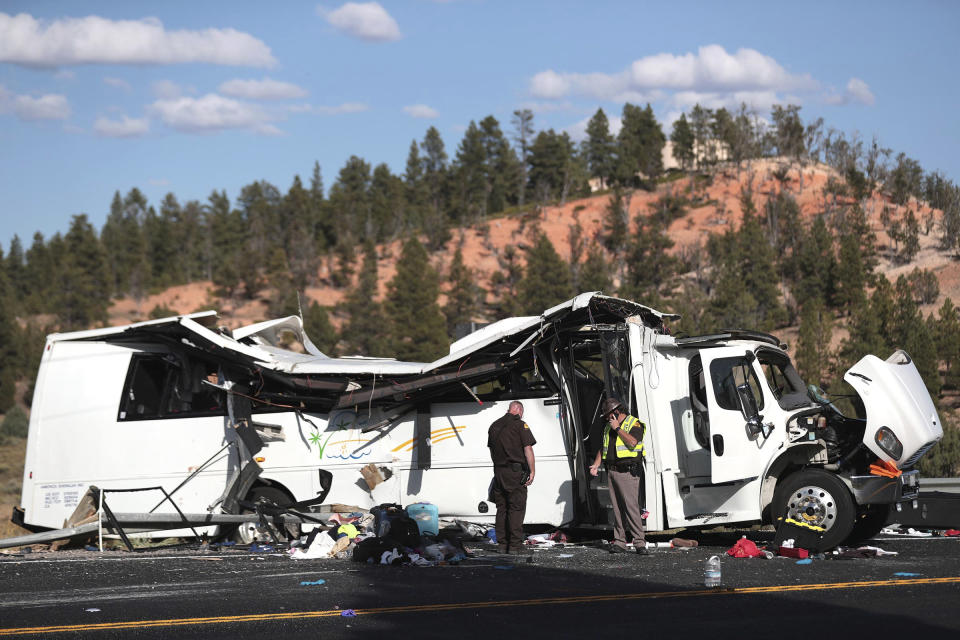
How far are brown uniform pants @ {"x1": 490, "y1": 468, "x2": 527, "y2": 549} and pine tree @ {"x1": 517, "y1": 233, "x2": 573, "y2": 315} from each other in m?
37.3

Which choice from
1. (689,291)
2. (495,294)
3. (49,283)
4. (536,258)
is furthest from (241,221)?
(689,291)

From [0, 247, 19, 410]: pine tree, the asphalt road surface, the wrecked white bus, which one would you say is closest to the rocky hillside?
[0, 247, 19, 410]: pine tree

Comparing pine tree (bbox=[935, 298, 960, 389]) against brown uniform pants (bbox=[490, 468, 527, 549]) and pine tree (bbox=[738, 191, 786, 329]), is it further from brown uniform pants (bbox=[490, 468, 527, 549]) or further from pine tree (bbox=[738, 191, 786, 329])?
brown uniform pants (bbox=[490, 468, 527, 549])

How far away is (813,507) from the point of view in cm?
1073

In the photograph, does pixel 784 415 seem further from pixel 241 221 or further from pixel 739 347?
pixel 241 221

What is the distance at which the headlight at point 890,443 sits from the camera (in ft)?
34.8

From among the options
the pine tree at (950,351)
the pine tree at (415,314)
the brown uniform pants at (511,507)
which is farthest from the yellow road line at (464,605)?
the pine tree at (415,314)

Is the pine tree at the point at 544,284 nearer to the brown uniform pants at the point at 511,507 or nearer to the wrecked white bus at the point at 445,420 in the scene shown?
the wrecked white bus at the point at 445,420

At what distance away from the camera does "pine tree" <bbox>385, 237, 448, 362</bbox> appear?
45.7 m

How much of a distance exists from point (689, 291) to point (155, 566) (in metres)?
37.9

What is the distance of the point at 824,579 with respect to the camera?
898 cm

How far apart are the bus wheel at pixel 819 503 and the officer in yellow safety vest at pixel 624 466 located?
1.49m

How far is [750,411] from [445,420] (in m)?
3.71

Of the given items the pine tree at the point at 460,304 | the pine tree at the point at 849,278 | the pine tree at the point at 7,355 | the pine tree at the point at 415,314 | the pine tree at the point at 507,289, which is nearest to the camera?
the pine tree at the point at 415,314
